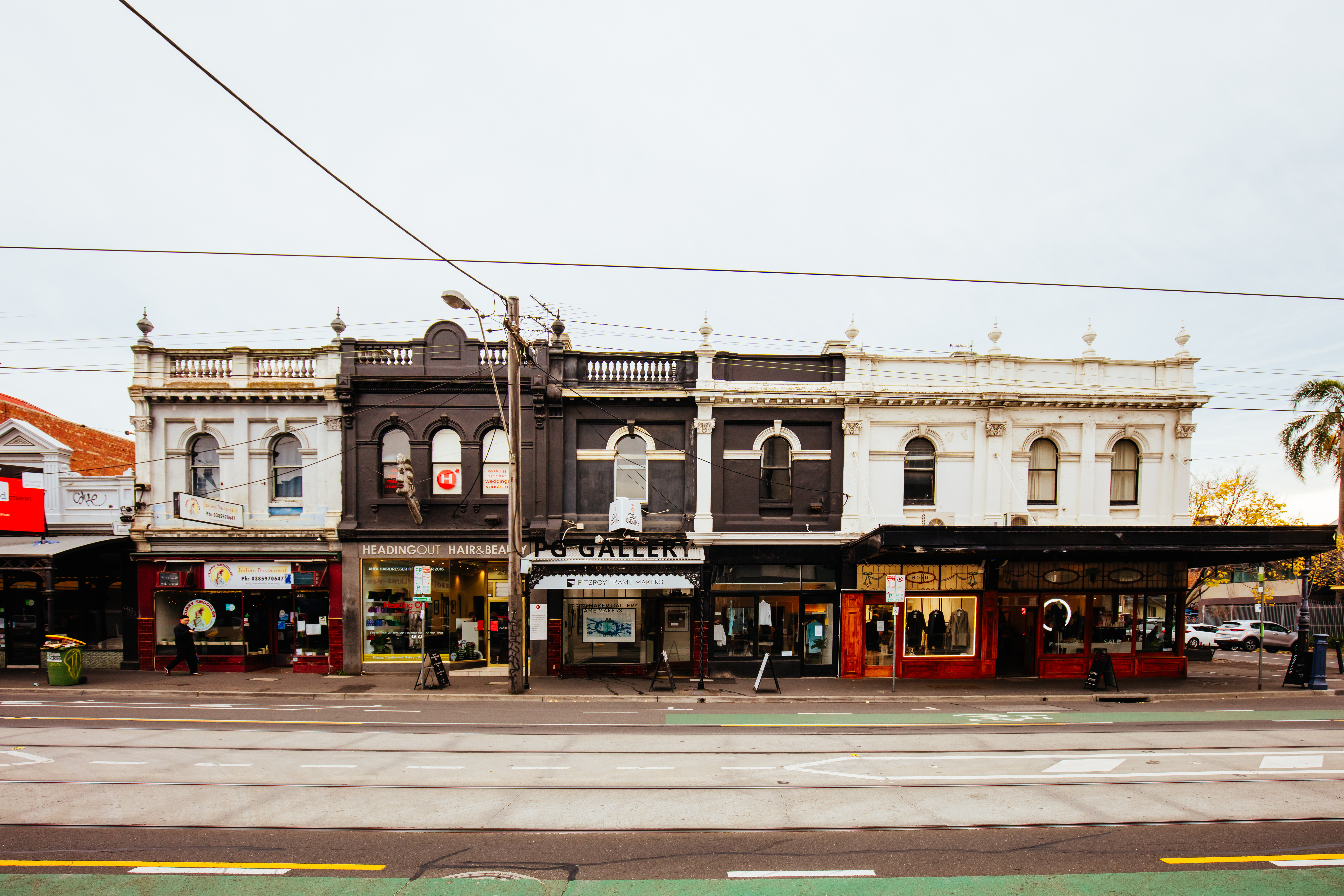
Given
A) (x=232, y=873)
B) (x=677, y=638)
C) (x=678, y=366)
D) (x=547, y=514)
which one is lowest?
(x=677, y=638)

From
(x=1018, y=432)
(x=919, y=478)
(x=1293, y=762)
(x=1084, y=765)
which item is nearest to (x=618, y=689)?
(x=919, y=478)

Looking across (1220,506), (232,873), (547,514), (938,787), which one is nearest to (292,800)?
(232,873)

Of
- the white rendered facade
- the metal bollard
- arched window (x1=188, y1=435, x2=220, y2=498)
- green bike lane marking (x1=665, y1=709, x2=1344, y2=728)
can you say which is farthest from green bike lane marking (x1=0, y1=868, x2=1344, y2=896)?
the metal bollard

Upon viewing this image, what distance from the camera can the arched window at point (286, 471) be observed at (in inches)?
776

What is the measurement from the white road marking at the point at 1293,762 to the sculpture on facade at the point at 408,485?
18.2m

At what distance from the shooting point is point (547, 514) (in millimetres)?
19234

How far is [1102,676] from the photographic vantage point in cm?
1792

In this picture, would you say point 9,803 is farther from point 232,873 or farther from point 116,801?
point 232,873

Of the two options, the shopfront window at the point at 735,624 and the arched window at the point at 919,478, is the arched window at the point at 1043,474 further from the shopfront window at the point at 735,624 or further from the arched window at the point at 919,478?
the shopfront window at the point at 735,624

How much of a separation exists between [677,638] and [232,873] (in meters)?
13.8

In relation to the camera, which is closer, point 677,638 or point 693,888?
point 693,888

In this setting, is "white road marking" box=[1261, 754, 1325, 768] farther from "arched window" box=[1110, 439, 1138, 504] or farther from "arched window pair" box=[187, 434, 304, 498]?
"arched window pair" box=[187, 434, 304, 498]

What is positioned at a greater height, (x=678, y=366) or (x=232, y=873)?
(x=678, y=366)

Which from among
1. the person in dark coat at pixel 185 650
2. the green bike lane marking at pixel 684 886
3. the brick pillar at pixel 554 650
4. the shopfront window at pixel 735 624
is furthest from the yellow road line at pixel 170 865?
the person in dark coat at pixel 185 650
